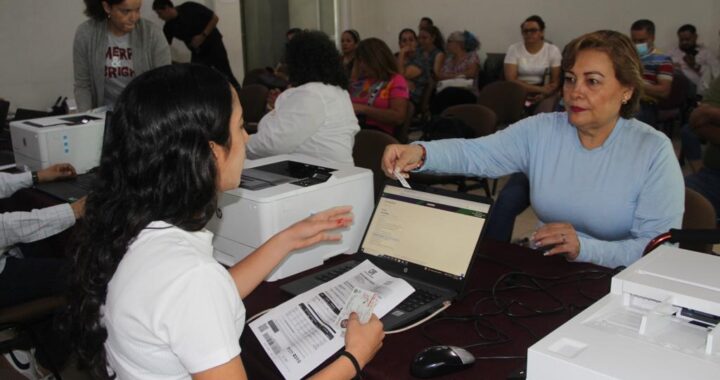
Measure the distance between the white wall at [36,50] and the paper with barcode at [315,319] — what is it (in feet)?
16.4

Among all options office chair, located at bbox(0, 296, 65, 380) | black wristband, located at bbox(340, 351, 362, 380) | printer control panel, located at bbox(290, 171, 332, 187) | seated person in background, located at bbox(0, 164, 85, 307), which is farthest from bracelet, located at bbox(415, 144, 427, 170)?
office chair, located at bbox(0, 296, 65, 380)

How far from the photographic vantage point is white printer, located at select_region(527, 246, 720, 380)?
0.77 meters

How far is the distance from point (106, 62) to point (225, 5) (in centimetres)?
363

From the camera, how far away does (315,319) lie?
4.28 feet

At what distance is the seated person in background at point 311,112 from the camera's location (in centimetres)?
275

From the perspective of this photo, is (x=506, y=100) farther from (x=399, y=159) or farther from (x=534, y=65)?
(x=399, y=159)

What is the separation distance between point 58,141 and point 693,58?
19.7 ft

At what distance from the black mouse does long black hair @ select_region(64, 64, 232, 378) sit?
47 cm

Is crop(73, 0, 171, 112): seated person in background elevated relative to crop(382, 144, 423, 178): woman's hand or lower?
elevated

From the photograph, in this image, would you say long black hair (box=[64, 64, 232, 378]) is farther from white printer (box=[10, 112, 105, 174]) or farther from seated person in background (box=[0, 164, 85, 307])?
white printer (box=[10, 112, 105, 174])

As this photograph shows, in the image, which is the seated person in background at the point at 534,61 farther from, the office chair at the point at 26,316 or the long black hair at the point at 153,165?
the long black hair at the point at 153,165

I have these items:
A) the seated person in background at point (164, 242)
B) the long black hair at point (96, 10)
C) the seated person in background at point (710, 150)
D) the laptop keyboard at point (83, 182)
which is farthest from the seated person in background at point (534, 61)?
the seated person in background at point (164, 242)

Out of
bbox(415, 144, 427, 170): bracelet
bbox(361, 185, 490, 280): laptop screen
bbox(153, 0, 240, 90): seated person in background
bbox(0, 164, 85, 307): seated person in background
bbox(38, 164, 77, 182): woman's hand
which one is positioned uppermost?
bbox(153, 0, 240, 90): seated person in background

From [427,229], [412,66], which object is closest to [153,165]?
[427,229]
